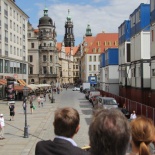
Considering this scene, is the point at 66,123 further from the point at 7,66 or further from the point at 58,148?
the point at 7,66

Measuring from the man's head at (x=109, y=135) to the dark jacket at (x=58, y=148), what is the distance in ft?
2.23

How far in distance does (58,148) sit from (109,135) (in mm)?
922

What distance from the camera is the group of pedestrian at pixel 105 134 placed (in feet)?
8.70

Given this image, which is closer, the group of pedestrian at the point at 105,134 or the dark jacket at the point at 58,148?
the group of pedestrian at the point at 105,134

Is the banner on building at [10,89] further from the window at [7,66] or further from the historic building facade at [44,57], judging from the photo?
the historic building facade at [44,57]

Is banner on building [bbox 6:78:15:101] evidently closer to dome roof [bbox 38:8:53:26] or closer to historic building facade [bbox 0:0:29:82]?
historic building facade [bbox 0:0:29:82]

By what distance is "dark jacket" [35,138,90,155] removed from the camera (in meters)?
3.36

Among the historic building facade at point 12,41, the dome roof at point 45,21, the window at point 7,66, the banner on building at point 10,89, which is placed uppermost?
the dome roof at point 45,21

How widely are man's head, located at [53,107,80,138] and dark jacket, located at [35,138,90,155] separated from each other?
0.46 ft

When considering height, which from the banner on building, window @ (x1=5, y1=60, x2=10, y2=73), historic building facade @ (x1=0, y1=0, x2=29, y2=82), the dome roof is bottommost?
the banner on building

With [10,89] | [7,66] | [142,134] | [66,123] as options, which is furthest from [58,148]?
[7,66]

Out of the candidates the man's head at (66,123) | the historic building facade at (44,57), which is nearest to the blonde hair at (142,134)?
the man's head at (66,123)

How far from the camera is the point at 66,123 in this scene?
3.72 metres

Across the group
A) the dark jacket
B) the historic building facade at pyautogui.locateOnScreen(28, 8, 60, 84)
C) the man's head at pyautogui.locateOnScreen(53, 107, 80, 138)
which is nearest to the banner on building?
the man's head at pyautogui.locateOnScreen(53, 107, 80, 138)
